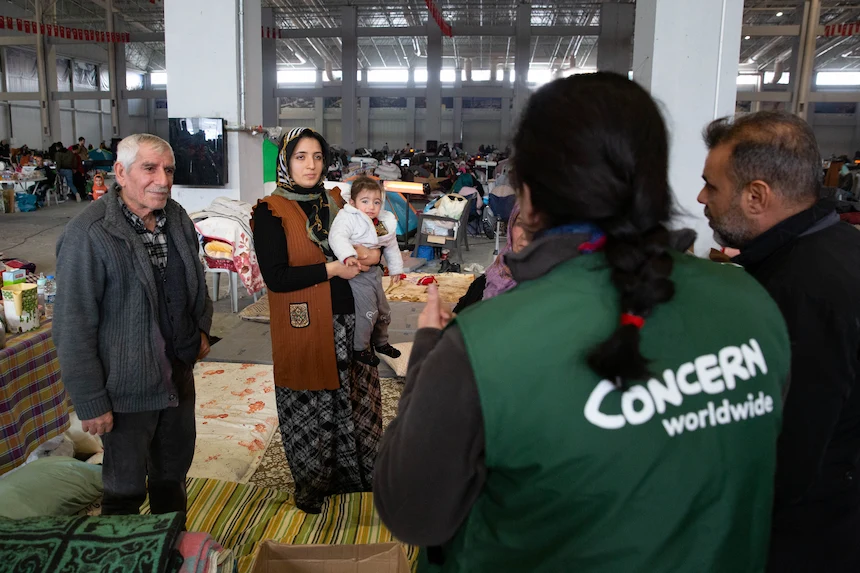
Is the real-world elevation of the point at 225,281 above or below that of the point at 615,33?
below

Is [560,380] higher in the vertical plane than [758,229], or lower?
lower

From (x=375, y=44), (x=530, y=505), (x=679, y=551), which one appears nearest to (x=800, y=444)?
(x=679, y=551)

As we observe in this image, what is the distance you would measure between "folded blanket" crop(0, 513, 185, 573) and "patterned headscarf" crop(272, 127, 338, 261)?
52.1 inches

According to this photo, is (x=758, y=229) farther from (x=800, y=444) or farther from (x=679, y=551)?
(x=679, y=551)

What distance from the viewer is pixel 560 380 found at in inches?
31.4

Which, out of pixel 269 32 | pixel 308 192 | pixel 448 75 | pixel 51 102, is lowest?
pixel 308 192

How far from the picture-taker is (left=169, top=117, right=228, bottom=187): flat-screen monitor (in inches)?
244

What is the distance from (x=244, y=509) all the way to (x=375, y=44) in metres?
27.1

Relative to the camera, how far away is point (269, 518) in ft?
8.73

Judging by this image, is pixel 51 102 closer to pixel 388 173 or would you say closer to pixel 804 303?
pixel 388 173

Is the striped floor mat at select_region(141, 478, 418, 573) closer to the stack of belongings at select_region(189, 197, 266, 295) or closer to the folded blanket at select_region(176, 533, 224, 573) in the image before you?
the folded blanket at select_region(176, 533, 224, 573)

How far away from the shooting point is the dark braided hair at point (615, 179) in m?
0.82

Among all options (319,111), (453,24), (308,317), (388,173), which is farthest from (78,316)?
(319,111)

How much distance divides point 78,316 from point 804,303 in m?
1.88
